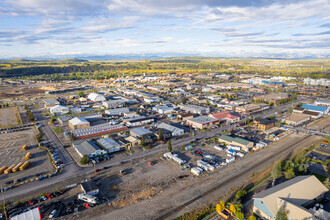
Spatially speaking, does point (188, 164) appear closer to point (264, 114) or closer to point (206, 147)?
point (206, 147)

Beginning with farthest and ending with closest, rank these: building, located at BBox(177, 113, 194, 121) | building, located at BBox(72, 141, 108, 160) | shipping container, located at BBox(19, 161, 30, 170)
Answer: building, located at BBox(177, 113, 194, 121), building, located at BBox(72, 141, 108, 160), shipping container, located at BBox(19, 161, 30, 170)

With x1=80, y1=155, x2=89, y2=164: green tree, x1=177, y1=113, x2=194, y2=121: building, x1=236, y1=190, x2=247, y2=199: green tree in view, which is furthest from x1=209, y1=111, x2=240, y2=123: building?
x1=80, y1=155, x2=89, y2=164: green tree

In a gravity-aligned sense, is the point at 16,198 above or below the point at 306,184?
below

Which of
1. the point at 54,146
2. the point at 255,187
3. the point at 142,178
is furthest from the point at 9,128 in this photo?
the point at 255,187

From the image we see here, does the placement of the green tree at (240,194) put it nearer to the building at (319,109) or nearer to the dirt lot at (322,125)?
the dirt lot at (322,125)

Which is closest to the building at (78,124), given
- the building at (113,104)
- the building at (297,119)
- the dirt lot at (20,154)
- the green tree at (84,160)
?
the dirt lot at (20,154)

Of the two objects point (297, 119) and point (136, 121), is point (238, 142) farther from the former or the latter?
point (136, 121)

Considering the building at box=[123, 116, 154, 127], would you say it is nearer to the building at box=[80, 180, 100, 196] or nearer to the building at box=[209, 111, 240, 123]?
the building at box=[209, 111, 240, 123]
